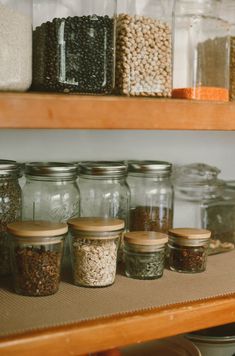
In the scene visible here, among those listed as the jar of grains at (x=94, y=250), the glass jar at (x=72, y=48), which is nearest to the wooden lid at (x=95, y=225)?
the jar of grains at (x=94, y=250)

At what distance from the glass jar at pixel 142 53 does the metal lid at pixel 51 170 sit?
7.6 inches

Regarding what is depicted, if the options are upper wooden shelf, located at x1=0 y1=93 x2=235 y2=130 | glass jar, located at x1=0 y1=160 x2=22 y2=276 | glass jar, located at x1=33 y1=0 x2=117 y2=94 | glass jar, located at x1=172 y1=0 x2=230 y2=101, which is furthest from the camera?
glass jar, located at x1=172 y1=0 x2=230 y2=101

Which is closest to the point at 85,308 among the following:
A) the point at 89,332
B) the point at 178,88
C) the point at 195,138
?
the point at 89,332

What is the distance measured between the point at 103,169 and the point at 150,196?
0.57 feet

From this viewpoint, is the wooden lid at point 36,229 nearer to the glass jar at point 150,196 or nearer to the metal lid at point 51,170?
the metal lid at point 51,170

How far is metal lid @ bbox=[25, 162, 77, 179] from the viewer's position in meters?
1.16

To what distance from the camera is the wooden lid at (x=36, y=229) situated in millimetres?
1022

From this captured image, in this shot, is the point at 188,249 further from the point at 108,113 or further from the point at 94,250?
the point at 108,113

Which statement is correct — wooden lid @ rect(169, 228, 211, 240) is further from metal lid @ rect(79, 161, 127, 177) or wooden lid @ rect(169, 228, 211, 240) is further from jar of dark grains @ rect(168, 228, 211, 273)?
metal lid @ rect(79, 161, 127, 177)

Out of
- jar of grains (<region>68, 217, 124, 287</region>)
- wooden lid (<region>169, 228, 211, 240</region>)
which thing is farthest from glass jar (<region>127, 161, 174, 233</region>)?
jar of grains (<region>68, 217, 124, 287</region>)

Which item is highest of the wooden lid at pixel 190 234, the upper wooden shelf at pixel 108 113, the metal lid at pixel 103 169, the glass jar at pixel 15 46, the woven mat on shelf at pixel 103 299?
the glass jar at pixel 15 46

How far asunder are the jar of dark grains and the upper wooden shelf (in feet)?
0.80

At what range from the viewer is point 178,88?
1.24m

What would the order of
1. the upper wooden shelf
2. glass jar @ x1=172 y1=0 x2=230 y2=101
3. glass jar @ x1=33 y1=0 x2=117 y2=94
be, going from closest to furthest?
the upper wooden shelf → glass jar @ x1=33 y1=0 x2=117 y2=94 → glass jar @ x1=172 y1=0 x2=230 y2=101
